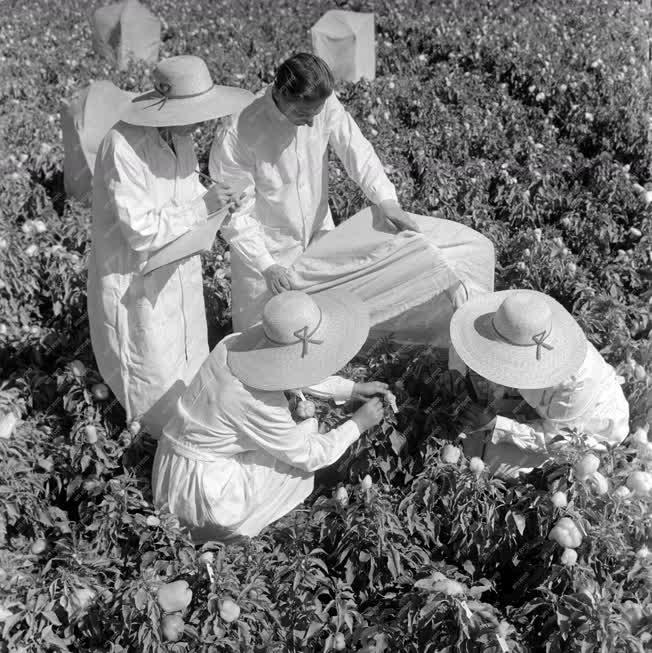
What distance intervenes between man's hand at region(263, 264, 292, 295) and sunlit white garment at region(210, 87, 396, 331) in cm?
3

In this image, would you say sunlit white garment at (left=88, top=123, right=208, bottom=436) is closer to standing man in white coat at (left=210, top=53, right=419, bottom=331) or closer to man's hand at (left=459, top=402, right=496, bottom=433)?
standing man in white coat at (left=210, top=53, right=419, bottom=331)

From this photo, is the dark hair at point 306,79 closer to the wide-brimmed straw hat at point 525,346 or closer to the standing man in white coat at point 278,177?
the standing man in white coat at point 278,177

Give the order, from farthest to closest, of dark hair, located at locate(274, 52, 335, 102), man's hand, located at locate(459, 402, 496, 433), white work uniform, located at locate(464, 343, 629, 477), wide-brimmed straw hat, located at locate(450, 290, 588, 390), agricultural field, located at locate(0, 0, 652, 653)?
man's hand, located at locate(459, 402, 496, 433)
dark hair, located at locate(274, 52, 335, 102)
white work uniform, located at locate(464, 343, 629, 477)
wide-brimmed straw hat, located at locate(450, 290, 588, 390)
agricultural field, located at locate(0, 0, 652, 653)

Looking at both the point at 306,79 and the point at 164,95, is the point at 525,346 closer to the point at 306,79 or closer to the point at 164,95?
the point at 306,79

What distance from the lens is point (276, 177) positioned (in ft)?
10.7

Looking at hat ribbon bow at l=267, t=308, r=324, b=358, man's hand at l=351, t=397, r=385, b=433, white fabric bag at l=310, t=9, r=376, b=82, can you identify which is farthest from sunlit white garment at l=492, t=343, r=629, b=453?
white fabric bag at l=310, t=9, r=376, b=82

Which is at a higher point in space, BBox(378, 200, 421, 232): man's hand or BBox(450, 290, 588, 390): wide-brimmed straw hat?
BBox(378, 200, 421, 232): man's hand

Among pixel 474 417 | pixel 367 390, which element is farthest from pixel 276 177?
pixel 474 417

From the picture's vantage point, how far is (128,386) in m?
3.03

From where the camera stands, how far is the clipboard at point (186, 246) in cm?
265

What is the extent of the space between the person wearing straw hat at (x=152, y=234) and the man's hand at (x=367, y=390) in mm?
684

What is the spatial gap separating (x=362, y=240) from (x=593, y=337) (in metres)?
1.11

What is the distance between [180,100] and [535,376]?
4.90ft

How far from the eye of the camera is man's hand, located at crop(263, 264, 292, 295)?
10.4 ft
